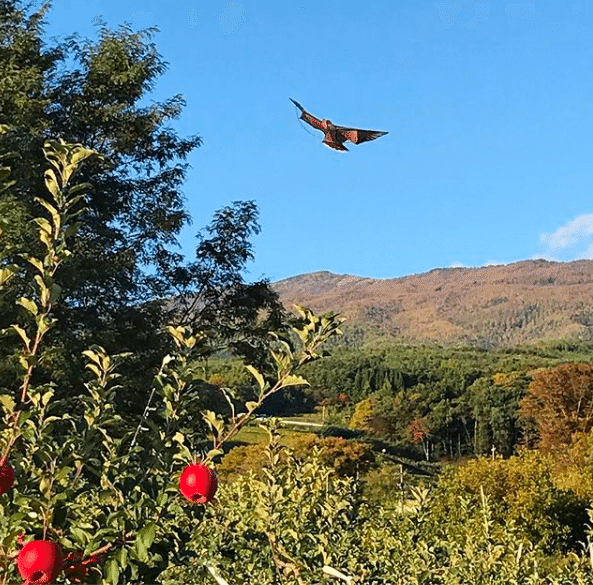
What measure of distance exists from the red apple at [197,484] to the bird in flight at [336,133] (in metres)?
1.48

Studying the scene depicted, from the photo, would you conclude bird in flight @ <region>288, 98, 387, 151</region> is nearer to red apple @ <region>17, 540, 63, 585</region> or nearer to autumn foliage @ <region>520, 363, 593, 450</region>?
red apple @ <region>17, 540, 63, 585</region>

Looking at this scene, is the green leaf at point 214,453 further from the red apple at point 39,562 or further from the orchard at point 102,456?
the red apple at point 39,562

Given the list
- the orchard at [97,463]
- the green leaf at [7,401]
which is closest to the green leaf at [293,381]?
the orchard at [97,463]

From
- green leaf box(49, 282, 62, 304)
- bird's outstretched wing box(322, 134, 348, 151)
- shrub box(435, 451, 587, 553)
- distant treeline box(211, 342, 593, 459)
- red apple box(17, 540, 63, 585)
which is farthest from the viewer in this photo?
distant treeline box(211, 342, 593, 459)

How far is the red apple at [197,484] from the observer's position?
1.60m

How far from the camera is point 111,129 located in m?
13.4

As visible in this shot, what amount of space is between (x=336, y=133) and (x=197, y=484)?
1.78 m

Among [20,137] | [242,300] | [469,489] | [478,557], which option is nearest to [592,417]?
[469,489]

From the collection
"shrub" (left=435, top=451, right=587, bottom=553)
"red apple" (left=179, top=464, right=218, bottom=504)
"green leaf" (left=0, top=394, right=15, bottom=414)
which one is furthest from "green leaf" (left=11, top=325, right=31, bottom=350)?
"shrub" (left=435, top=451, right=587, bottom=553)

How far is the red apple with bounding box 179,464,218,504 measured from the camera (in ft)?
5.24

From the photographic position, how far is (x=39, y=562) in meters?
1.32

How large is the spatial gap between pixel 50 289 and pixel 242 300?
40.3ft

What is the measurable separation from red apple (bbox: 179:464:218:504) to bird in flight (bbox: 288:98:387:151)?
148cm

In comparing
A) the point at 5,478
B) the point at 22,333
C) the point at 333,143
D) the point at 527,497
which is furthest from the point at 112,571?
the point at 527,497
